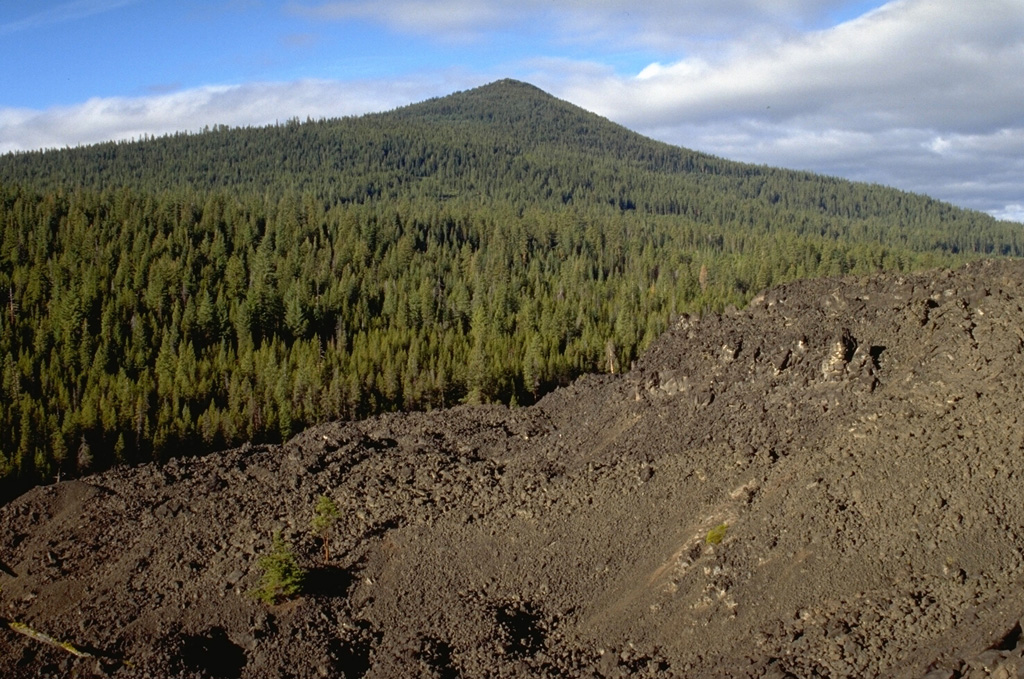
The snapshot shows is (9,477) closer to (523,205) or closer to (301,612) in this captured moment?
(301,612)

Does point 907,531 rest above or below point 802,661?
above

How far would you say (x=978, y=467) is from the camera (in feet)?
80.6

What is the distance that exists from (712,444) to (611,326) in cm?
5566

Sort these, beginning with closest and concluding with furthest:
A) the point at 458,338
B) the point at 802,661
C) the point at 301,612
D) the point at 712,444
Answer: the point at 802,661, the point at 301,612, the point at 712,444, the point at 458,338

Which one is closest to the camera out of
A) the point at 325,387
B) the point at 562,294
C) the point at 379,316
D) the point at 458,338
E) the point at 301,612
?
the point at 301,612

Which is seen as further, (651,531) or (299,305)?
(299,305)

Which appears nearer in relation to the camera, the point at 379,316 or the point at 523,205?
the point at 379,316

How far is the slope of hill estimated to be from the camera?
73.5 ft

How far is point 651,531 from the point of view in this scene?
94.8ft

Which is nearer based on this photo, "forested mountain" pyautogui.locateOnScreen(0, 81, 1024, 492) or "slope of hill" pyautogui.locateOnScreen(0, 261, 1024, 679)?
"slope of hill" pyautogui.locateOnScreen(0, 261, 1024, 679)

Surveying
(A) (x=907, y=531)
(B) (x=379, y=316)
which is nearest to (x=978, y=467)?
(A) (x=907, y=531)

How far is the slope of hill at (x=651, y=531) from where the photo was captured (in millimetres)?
22391

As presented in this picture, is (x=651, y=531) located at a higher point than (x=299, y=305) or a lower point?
lower

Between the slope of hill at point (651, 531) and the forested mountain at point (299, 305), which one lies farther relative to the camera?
the forested mountain at point (299, 305)
